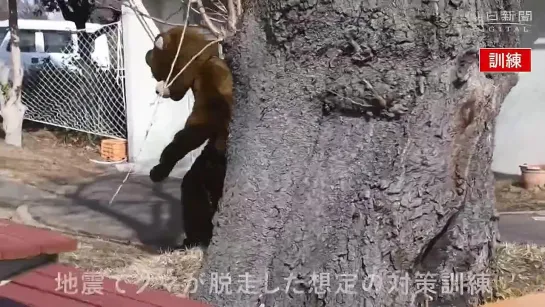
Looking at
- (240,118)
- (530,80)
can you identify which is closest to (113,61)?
(530,80)

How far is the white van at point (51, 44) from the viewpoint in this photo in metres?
11.8

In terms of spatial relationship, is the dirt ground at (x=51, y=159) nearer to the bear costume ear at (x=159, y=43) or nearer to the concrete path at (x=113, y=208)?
the concrete path at (x=113, y=208)

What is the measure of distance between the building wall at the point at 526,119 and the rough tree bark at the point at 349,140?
5.82 metres

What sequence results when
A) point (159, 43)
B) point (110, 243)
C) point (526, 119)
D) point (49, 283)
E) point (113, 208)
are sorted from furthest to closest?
point (526, 119)
point (113, 208)
point (110, 243)
point (159, 43)
point (49, 283)

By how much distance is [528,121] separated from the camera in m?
8.88

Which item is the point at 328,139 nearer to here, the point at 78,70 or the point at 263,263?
the point at 263,263

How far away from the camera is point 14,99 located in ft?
36.3

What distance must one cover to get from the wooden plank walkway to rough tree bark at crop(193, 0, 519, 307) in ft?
2.20

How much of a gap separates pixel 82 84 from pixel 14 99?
4.41ft

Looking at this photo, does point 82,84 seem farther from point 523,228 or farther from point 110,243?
point 523,228

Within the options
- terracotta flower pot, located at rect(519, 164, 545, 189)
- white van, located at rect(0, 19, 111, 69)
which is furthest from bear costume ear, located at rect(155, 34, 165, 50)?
white van, located at rect(0, 19, 111, 69)

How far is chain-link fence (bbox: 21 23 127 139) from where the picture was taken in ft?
36.7

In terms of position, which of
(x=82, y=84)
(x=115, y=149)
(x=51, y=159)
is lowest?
(x=51, y=159)

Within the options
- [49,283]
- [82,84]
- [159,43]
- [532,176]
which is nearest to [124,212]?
[159,43]
